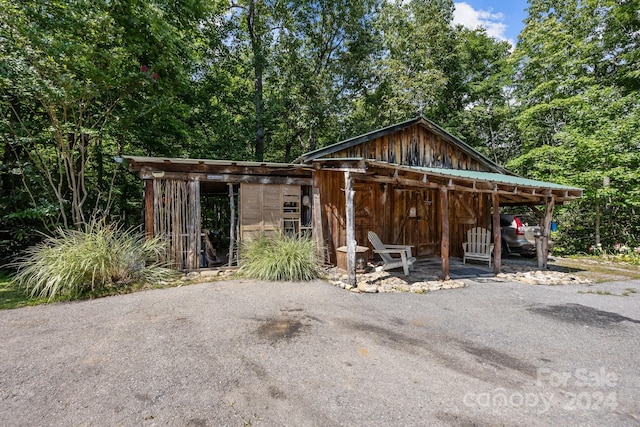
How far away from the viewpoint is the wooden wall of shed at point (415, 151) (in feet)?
25.4

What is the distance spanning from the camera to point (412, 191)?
834cm

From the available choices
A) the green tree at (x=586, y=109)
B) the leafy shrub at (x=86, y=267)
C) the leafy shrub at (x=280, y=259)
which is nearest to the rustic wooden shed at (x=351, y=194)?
the leafy shrub at (x=280, y=259)

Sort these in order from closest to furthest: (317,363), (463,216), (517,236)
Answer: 1. (317,363)
2. (517,236)
3. (463,216)

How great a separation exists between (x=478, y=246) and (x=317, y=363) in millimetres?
7120

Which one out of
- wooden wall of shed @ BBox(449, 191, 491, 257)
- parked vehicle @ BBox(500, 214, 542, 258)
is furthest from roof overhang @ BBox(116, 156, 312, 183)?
parked vehicle @ BBox(500, 214, 542, 258)

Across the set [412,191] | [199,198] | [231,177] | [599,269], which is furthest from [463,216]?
[199,198]

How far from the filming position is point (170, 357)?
2.76 metres

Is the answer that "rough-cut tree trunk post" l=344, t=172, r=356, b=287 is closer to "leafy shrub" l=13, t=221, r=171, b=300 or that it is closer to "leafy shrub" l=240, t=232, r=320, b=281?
"leafy shrub" l=240, t=232, r=320, b=281

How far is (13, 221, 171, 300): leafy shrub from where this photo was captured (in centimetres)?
468

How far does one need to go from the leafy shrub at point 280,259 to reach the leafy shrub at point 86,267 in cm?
182

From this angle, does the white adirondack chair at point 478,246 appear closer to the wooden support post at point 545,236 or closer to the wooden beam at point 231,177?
the wooden support post at point 545,236

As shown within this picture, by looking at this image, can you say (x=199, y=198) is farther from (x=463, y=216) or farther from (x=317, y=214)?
(x=463, y=216)

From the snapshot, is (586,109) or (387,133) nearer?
(387,133)

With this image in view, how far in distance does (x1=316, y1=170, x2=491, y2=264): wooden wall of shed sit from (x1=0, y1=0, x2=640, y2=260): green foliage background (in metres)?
4.35
